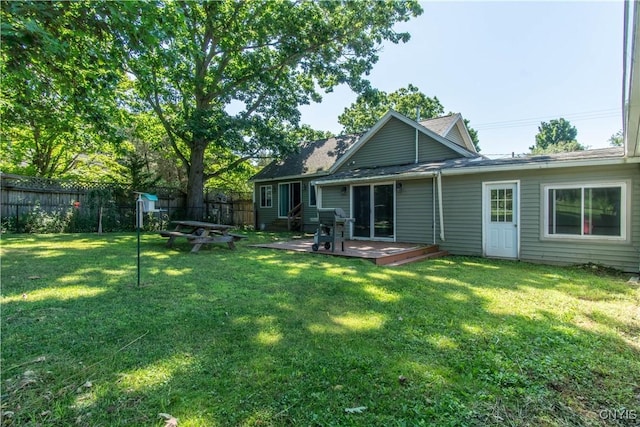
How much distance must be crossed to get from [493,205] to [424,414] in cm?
755

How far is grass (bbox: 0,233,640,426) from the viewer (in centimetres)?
192

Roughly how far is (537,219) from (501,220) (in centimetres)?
78

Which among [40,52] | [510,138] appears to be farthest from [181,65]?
[510,138]

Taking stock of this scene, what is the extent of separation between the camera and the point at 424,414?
6.23 ft

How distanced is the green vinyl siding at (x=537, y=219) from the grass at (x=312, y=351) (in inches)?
72.9

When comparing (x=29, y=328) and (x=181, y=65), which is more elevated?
(x=181, y=65)

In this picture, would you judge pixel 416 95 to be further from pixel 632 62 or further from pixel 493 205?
pixel 632 62

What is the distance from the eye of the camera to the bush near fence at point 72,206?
36.2 ft

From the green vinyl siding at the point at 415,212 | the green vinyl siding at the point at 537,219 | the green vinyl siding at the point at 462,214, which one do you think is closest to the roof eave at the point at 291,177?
the green vinyl siding at the point at 415,212

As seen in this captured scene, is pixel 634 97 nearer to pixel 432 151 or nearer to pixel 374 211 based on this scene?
pixel 374 211

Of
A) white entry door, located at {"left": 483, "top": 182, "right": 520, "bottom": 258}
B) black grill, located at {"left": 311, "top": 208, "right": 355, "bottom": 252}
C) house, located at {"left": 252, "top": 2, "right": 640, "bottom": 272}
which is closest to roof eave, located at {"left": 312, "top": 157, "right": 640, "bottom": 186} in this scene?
house, located at {"left": 252, "top": 2, "right": 640, "bottom": 272}

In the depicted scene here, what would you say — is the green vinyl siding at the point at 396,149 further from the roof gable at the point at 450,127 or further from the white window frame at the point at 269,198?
the white window frame at the point at 269,198

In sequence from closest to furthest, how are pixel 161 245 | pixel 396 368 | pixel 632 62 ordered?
pixel 396 368 < pixel 632 62 < pixel 161 245

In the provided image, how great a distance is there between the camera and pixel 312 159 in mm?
15453
